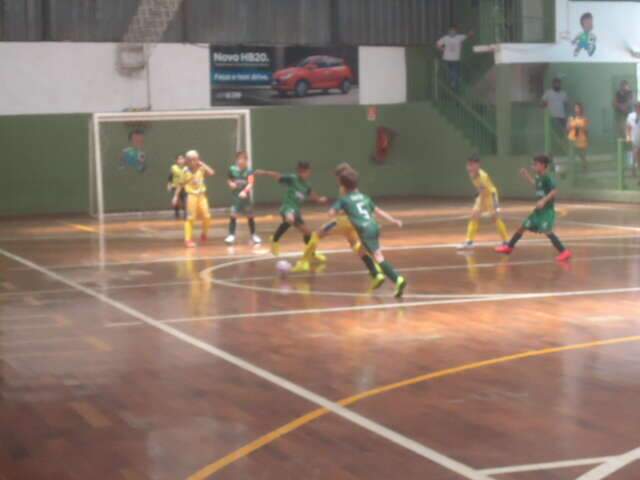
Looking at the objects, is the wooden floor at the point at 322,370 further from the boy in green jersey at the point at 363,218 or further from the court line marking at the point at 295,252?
the boy in green jersey at the point at 363,218

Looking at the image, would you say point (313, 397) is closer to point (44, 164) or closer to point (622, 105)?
point (44, 164)

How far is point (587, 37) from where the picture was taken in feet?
116

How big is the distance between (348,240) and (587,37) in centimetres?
2008

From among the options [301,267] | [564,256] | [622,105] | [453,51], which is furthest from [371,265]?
[453,51]

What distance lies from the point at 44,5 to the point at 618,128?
1534 centimetres

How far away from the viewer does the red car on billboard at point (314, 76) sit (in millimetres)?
36219

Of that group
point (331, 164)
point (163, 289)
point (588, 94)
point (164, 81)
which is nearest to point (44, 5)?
point (164, 81)

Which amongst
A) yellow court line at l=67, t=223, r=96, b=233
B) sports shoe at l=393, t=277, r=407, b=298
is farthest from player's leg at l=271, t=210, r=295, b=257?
yellow court line at l=67, t=223, r=96, b=233

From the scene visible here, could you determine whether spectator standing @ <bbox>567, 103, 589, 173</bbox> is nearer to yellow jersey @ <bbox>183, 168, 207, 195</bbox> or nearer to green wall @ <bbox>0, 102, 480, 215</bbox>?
green wall @ <bbox>0, 102, 480, 215</bbox>

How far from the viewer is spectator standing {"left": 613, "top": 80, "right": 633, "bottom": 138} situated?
34531 millimetres

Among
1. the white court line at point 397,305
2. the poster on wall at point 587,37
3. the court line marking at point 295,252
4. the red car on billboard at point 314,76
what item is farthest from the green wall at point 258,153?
the white court line at point 397,305

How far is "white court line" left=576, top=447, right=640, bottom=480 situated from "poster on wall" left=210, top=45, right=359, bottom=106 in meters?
28.7

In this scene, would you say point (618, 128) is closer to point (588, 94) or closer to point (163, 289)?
point (588, 94)

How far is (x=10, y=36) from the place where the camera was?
32.4m
